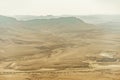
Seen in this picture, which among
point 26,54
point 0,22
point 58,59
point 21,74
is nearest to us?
point 21,74

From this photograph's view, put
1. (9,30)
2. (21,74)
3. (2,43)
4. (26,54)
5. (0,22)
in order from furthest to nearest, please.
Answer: (0,22), (9,30), (2,43), (26,54), (21,74)

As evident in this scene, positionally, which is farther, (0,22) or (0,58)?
(0,22)

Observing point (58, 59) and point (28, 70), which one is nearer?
point (28, 70)

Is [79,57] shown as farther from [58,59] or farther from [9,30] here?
[9,30]

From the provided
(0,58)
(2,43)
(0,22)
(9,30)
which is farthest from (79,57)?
(0,22)

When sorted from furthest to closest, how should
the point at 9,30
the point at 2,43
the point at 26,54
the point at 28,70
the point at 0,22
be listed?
the point at 0,22 → the point at 9,30 → the point at 2,43 → the point at 26,54 → the point at 28,70

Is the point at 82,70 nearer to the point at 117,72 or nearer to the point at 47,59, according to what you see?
the point at 117,72

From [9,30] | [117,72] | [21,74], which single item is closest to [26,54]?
[21,74]

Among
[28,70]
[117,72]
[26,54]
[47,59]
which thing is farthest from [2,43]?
[117,72]

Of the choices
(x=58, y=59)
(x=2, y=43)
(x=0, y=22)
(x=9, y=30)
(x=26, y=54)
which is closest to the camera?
(x=58, y=59)
